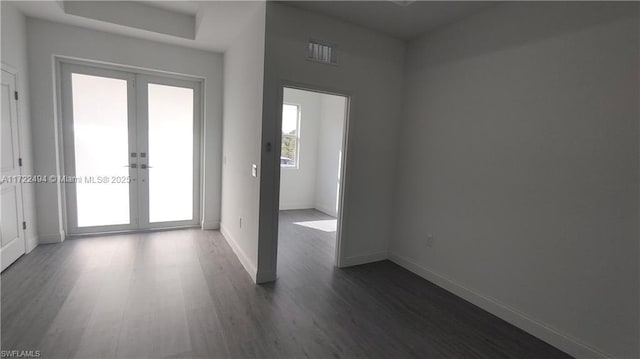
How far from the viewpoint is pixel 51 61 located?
3.72 meters

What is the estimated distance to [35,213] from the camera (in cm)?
382

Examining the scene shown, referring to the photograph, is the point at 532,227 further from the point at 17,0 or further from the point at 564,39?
the point at 17,0

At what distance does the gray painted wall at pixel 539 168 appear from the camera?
2.02 metres

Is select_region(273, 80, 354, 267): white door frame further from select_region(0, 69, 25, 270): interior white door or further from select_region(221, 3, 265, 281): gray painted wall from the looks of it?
select_region(0, 69, 25, 270): interior white door

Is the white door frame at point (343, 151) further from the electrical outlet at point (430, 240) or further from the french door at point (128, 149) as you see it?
the french door at point (128, 149)

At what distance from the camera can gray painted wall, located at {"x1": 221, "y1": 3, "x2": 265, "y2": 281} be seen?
10.2ft

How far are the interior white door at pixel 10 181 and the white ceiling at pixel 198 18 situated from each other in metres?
0.86

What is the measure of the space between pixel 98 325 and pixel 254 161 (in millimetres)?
1902

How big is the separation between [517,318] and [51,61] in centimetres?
590

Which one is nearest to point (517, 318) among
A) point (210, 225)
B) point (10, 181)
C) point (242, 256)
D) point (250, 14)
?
point (242, 256)

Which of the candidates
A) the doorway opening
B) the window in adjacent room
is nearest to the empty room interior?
the doorway opening

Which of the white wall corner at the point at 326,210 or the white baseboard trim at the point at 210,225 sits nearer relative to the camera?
the white baseboard trim at the point at 210,225

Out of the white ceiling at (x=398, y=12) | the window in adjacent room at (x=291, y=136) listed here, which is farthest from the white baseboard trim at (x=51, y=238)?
the white ceiling at (x=398, y=12)

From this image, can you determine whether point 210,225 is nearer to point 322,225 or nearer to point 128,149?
point 128,149
